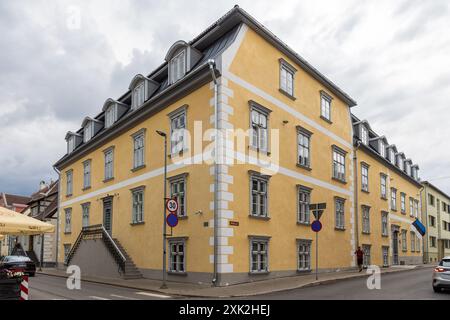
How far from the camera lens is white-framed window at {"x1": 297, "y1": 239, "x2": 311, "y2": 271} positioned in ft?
75.4

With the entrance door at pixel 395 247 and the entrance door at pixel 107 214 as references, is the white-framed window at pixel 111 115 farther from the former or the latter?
the entrance door at pixel 395 247

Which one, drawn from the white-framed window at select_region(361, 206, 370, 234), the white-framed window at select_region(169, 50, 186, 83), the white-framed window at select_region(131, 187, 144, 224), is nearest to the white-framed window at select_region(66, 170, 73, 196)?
the white-framed window at select_region(131, 187, 144, 224)

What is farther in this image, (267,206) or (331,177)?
(331,177)

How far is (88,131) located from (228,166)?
18.8m

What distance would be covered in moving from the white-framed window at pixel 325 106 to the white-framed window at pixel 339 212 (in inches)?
209

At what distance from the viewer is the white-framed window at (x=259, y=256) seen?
1942 cm

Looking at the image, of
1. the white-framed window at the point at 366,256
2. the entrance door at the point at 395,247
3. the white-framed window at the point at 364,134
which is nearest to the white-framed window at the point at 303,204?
the white-framed window at the point at 366,256

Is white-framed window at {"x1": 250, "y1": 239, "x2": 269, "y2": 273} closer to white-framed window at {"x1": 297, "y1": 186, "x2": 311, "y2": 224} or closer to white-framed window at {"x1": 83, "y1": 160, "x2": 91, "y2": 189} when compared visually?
white-framed window at {"x1": 297, "y1": 186, "x2": 311, "y2": 224}

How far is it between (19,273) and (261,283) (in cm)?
1039

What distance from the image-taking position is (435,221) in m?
58.6

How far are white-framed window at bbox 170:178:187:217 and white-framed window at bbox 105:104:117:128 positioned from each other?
9691 mm
